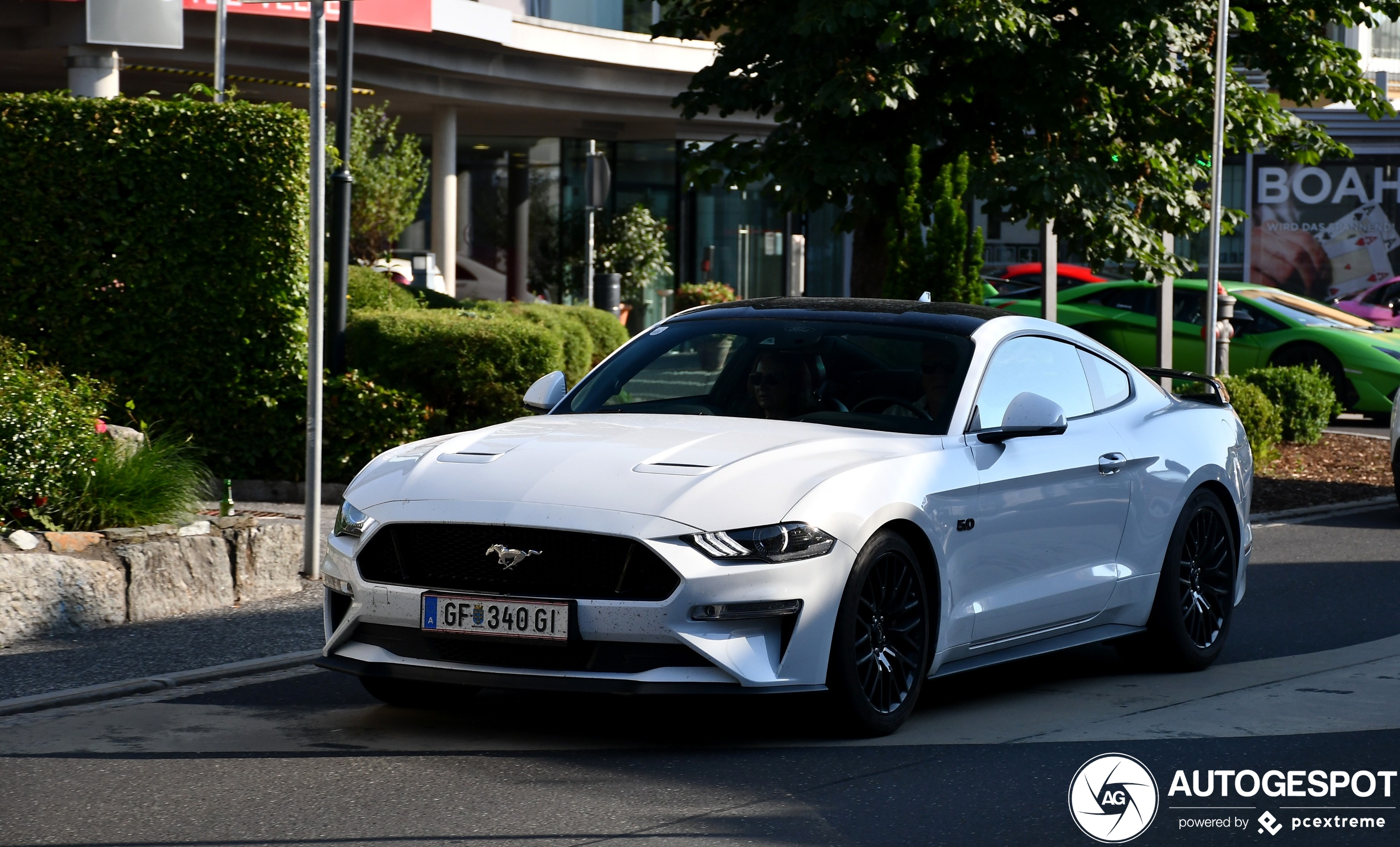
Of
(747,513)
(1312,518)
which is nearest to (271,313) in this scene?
(747,513)

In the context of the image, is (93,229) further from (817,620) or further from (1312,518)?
(1312,518)

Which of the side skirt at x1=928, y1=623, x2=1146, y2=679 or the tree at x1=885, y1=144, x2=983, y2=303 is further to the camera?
the tree at x1=885, y1=144, x2=983, y2=303

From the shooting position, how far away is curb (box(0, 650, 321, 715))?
680 cm

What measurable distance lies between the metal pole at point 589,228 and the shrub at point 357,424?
11.2 metres

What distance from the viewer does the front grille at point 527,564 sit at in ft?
18.8

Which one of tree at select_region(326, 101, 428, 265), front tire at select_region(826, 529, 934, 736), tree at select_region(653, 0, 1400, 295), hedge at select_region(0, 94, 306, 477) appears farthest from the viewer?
tree at select_region(326, 101, 428, 265)

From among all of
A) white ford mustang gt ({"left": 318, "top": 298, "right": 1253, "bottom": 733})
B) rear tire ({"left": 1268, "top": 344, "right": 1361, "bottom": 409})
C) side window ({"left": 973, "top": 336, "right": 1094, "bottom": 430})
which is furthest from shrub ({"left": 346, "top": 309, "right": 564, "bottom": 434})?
rear tire ({"left": 1268, "top": 344, "right": 1361, "bottom": 409})

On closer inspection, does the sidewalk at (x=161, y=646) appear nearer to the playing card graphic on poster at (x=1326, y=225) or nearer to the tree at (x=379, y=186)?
the tree at (x=379, y=186)

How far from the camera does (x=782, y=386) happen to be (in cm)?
706

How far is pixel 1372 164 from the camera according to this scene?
3550 cm

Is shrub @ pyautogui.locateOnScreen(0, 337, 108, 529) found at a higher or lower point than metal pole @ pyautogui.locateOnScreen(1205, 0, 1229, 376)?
lower

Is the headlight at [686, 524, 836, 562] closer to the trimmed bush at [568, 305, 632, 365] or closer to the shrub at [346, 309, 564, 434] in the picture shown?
the shrub at [346, 309, 564, 434]

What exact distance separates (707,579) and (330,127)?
15928 millimetres

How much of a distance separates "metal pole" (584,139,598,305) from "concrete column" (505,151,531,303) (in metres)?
1.15
